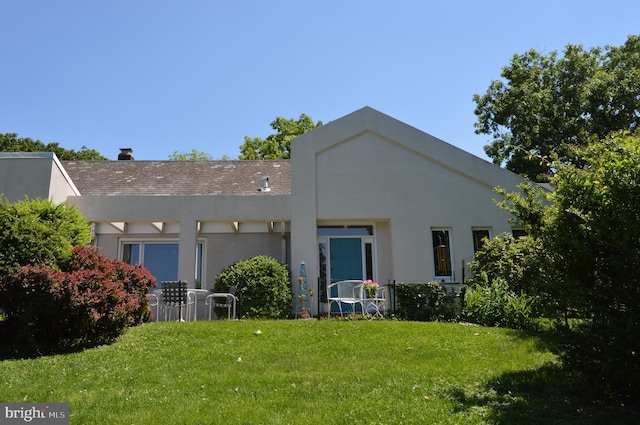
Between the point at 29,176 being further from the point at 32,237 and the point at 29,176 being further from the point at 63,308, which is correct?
the point at 63,308

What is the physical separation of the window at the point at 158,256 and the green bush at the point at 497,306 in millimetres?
9010

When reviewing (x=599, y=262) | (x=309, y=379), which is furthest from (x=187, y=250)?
(x=599, y=262)

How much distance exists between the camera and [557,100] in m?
28.0

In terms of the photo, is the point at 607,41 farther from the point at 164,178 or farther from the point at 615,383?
the point at 615,383

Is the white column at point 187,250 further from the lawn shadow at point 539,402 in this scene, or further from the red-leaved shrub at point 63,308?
the lawn shadow at point 539,402

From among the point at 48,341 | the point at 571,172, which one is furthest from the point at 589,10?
the point at 48,341

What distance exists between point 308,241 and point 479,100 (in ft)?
69.9

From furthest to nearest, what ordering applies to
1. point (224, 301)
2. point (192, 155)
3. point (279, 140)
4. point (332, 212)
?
point (192, 155) < point (279, 140) < point (332, 212) < point (224, 301)

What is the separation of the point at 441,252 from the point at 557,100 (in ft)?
59.1

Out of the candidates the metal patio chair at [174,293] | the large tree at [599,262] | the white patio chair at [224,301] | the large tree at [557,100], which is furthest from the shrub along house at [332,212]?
the large tree at [557,100]

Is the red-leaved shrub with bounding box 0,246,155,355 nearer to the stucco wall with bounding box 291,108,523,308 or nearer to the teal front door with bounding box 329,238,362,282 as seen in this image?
the stucco wall with bounding box 291,108,523,308

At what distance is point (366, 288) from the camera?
13.4 m

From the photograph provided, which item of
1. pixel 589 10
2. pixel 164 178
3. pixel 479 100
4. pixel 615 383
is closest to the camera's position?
pixel 615 383

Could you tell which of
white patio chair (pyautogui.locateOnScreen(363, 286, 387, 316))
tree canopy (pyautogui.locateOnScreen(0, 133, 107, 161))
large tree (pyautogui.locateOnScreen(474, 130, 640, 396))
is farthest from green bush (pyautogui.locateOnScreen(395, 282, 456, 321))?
tree canopy (pyautogui.locateOnScreen(0, 133, 107, 161))
